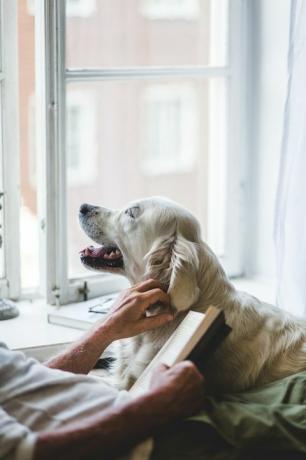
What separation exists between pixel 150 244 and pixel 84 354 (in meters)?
0.30

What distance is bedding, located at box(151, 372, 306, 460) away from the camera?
157 cm

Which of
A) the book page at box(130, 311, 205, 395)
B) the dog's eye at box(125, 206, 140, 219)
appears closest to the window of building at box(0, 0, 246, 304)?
the dog's eye at box(125, 206, 140, 219)

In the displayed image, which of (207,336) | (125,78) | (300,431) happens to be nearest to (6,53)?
→ (125,78)

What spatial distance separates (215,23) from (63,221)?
84 cm

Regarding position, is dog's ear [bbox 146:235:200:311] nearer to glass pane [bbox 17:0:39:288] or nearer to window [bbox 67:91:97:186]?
glass pane [bbox 17:0:39:288]

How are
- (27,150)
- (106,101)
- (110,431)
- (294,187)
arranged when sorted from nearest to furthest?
(110,431) → (294,187) → (27,150) → (106,101)

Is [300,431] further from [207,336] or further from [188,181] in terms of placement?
[188,181]

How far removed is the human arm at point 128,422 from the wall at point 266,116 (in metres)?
1.22

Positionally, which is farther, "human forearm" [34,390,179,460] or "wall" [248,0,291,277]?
"wall" [248,0,291,277]

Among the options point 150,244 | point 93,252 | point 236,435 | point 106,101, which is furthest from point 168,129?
point 236,435

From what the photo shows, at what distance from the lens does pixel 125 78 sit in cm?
254

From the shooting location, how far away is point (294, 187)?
7.39 feet

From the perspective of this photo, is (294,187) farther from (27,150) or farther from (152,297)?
(27,150)

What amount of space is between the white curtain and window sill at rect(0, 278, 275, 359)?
25cm
